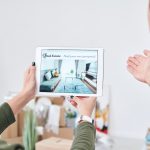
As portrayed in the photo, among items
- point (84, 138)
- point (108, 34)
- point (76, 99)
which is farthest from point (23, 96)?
point (108, 34)

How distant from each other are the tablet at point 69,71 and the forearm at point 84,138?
9.8 inches

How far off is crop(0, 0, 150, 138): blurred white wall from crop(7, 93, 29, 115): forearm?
48.3 inches

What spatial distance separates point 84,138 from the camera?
2.98 ft

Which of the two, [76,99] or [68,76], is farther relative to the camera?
[68,76]

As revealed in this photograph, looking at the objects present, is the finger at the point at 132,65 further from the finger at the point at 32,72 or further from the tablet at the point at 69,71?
the finger at the point at 32,72

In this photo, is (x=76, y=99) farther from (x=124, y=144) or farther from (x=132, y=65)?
(x=124, y=144)

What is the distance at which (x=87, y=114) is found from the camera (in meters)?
1.06

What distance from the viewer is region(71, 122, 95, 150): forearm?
34.5 inches

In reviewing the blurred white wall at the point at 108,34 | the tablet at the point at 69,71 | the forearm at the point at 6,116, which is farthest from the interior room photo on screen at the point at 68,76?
the blurred white wall at the point at 108,34

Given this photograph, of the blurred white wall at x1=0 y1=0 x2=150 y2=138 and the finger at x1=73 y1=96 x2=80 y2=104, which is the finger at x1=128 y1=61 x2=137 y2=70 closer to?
the finger at x1=73 y1=96 x2=80 y2=104

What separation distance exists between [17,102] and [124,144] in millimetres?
1365

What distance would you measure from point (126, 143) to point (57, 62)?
4.07ft

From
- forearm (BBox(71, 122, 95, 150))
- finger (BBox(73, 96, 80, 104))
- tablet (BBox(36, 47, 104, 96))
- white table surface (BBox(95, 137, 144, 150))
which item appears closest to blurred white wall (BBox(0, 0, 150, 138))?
white table surface (BBox(95, 137, 144, 150))

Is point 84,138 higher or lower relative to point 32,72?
lower
